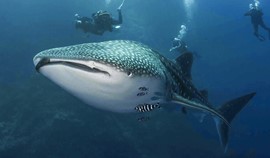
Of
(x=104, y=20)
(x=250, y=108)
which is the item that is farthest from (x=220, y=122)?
(x=250, y=108)

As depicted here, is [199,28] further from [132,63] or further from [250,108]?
[132,63]

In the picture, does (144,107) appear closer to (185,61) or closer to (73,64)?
(73,64)

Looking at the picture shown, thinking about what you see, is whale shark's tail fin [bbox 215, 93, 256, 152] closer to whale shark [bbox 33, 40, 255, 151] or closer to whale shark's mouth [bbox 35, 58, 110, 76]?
whale shark [bbox 33, 40, 255, 151]

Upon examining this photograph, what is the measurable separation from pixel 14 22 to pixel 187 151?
30.5 m

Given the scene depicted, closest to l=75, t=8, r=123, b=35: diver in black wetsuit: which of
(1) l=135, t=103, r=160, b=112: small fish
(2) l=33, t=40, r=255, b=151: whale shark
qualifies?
(2) l=33, t=40, r=255, b=151: whale shark

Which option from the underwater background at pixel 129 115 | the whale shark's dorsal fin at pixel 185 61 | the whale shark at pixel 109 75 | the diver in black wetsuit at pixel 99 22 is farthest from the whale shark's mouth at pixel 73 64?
the diver in black wetsuit at pixel 99 22

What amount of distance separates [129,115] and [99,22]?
6366 millimetres

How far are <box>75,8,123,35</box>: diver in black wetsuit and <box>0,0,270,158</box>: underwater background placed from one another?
4.72 meters

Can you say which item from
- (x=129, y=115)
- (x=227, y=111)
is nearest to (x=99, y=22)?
(x=129, y=115)

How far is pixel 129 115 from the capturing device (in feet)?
64.0

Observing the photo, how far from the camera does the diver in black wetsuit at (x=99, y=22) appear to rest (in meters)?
17.0

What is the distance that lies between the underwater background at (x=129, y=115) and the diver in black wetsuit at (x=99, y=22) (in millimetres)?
4722

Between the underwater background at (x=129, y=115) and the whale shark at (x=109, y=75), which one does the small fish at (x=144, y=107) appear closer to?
the whale shark at (x=109, y=75)

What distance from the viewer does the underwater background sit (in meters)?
17.1
